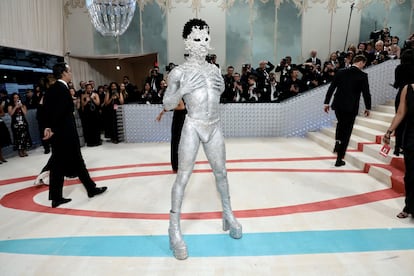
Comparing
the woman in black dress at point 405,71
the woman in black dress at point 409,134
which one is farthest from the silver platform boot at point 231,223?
the woman in black dress at point 405,71

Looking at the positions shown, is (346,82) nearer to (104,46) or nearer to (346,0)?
(346,0)

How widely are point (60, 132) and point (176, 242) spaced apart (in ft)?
6.20

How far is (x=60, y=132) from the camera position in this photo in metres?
3.25

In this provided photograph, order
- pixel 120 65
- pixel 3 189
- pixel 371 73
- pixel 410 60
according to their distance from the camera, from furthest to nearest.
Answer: pixel 120 65 < pixel 371 73 < pixel 3 189 < pixel 410 60

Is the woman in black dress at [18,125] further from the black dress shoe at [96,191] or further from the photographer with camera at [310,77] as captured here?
the photographer with camera at [310,77]

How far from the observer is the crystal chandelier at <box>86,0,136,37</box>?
4551mm

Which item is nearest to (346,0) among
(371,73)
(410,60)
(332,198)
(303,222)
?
(371,73)

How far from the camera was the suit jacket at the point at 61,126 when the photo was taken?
3191 millimetres

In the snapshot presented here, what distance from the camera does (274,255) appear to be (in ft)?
7.60

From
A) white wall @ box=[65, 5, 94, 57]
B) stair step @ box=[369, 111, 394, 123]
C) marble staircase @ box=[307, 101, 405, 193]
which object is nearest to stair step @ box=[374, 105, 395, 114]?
marble staircase @ box=[307, 101, 405, 193]

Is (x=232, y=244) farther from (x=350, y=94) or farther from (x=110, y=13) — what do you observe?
(x=110, y=13)

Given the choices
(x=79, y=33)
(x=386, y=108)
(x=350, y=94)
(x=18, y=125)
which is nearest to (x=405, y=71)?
(x=350, y=94)

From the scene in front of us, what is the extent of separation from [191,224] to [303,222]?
1083 millimetres

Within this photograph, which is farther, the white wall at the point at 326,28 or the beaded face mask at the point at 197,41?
the white wall at the point at 326,28
